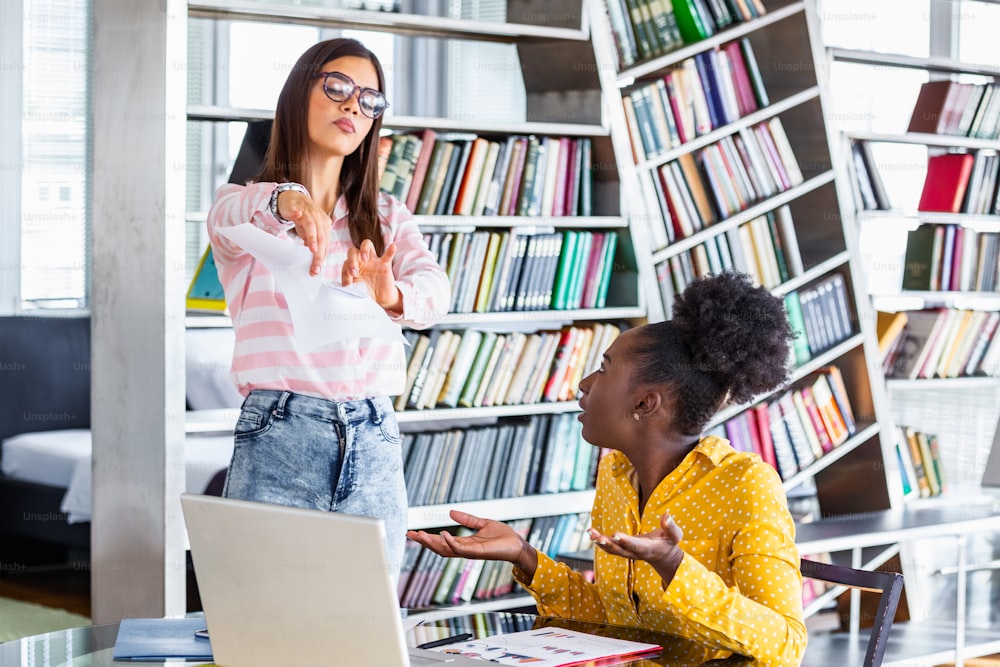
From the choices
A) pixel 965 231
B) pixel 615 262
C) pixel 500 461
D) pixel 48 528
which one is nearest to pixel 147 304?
pixel 500 461

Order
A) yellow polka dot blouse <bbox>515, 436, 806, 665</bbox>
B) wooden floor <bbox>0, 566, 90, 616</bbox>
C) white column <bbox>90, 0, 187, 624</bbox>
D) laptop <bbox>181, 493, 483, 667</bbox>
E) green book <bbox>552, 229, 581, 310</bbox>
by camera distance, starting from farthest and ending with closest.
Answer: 1. wooden floor <bbox>0, 566, 90, 616</bbox>
2. green book <bbox>552, 229, 581, 310</bbox>
3. white column <bbox>90, 0, 187, 624</bbox>
4. yellow polka dot blouse <bbox>515, 436, 806, 665</bbox>
5. laptop <bbox>181, 493, 483, 667</bbox>

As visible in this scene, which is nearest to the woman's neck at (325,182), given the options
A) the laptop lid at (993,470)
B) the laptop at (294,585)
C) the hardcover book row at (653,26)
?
the laptop at (294,585)

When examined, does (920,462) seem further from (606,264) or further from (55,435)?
(55,435)

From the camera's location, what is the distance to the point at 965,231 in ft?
13.5

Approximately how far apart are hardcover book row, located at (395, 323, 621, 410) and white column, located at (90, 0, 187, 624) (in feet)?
2.19

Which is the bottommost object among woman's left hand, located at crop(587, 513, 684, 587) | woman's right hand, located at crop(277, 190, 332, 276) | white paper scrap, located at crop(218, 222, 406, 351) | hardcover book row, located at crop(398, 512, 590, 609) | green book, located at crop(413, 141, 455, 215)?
hardcover book row, located at crop(398, 512, 590, 609)

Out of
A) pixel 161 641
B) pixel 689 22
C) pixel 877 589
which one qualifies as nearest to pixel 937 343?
pixel 689 22

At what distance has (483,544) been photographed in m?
1.64

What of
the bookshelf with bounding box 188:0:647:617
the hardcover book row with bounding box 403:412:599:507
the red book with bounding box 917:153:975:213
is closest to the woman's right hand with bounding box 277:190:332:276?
the bookshelf with bounding box 188:0:647:617

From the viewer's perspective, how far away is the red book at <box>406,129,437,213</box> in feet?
10.3

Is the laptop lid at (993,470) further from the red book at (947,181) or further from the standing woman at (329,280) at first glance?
the red book at (947,181)

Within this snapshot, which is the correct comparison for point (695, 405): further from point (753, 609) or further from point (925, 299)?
point (925, 299)

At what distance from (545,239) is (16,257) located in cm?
315

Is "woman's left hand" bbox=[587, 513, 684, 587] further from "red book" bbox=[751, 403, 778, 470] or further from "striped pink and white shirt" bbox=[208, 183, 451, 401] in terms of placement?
"red book" bbox=[751, 403, 778, 470]
